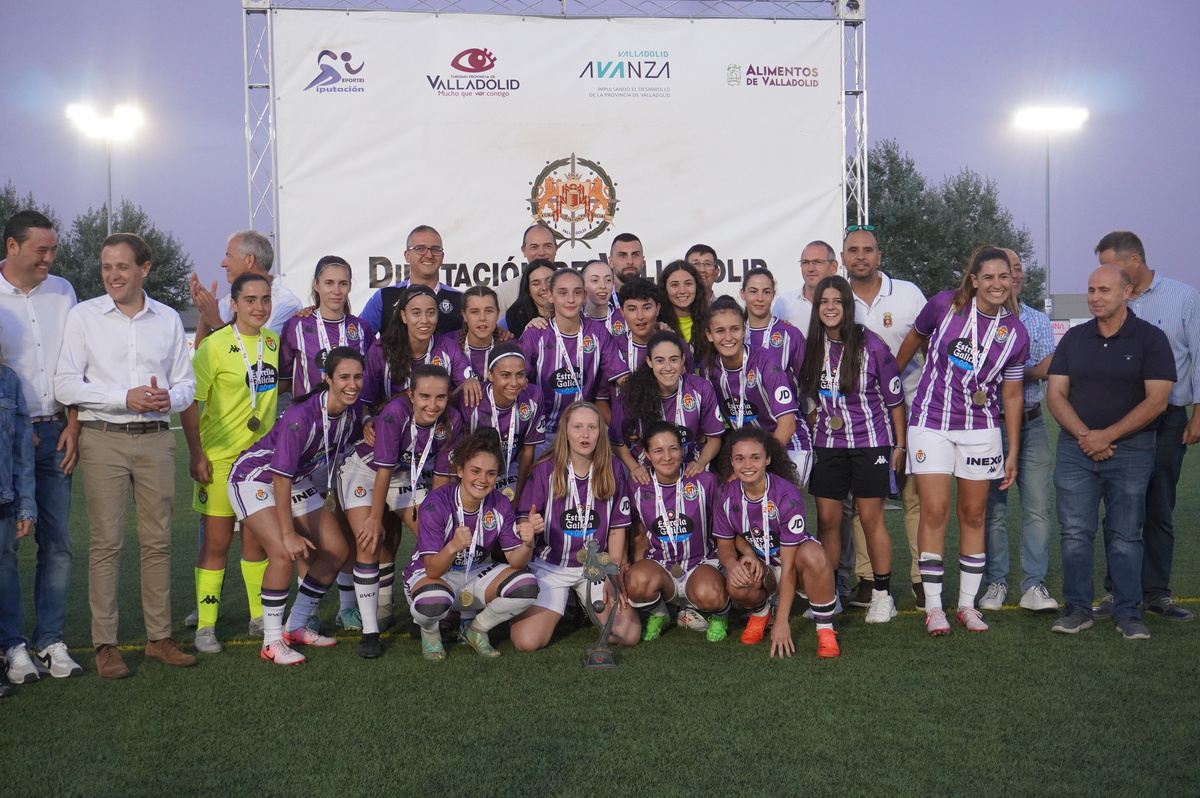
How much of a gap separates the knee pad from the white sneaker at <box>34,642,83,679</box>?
73.5 inches

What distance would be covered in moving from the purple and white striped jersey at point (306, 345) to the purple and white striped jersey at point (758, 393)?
1911mm

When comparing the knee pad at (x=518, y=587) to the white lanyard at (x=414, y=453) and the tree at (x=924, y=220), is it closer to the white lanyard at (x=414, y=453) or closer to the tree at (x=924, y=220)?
the white lanyard at (x=414, y=453)

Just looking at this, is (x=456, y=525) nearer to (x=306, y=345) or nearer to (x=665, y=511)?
(x=665, y=511)

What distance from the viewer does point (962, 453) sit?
4.85 meters

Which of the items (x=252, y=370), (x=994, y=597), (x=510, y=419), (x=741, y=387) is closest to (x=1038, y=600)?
(x=994, y=597)

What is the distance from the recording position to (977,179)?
2803cm

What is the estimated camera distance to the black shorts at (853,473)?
5008 millimetres

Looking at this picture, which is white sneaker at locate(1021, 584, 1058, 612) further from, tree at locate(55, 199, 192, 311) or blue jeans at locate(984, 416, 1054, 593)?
tree at locate(55, 199, 192, 311)

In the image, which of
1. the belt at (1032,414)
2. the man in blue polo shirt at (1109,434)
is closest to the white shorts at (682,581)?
the man in blue polo shirt at (1109,434)

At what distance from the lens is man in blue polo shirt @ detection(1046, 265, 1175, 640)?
15.2 feet

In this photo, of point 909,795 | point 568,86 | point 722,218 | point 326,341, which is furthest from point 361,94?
point 909,795

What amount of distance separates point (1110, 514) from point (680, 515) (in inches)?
82.9

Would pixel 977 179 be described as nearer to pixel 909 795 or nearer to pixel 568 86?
pixel 568 86

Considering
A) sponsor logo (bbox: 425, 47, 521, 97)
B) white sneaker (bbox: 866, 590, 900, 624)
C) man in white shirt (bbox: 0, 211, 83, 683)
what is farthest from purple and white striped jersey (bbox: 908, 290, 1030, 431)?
sponsor logo (bbox: 425, 47, 521, 97)
